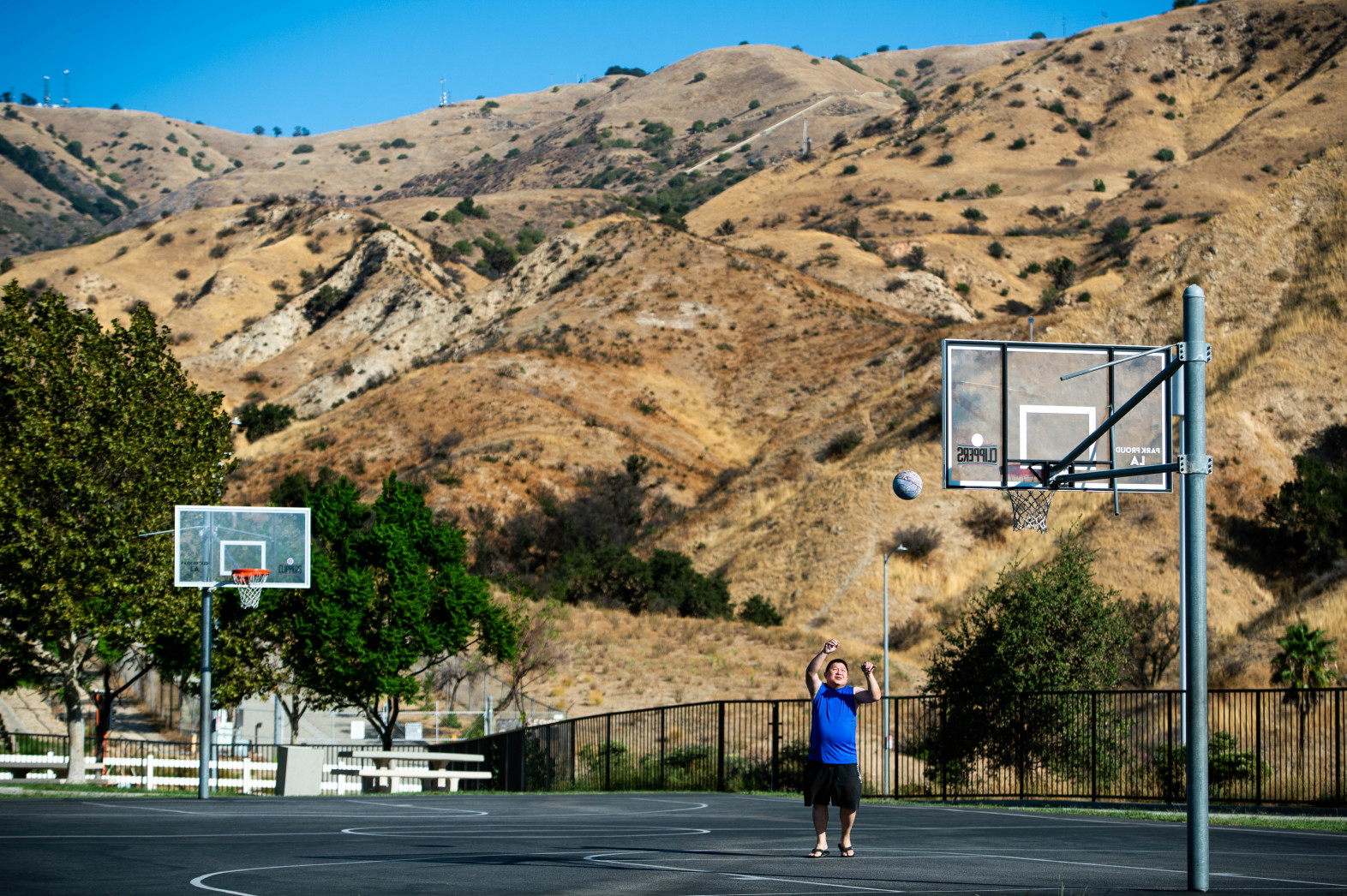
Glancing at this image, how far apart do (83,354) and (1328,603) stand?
1608 inches

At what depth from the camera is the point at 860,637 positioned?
187ft

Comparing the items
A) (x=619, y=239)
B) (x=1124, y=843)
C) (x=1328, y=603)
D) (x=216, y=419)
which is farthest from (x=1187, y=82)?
(x=1124, y=843)

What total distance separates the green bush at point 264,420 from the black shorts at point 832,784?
87.2m

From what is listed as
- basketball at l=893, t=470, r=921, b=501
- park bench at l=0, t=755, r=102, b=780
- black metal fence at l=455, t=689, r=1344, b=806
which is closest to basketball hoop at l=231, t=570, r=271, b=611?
park bench at l=0, t=755, r=102, b=780

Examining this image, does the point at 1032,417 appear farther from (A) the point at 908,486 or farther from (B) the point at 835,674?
(B) the point at 835,674

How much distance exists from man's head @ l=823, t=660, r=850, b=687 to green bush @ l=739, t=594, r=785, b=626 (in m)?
46.7

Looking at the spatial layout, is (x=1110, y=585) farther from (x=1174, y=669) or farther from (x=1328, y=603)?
(x=1328, y=603)

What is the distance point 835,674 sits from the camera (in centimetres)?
1271

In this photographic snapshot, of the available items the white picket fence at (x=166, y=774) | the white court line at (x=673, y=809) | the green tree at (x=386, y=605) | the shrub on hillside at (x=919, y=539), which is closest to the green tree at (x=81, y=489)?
the white picket fence at (x=166, y=774)

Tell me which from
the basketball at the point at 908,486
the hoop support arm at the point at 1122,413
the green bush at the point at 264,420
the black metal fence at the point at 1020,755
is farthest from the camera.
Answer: the green bush at the point at 264,420

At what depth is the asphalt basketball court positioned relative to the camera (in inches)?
421

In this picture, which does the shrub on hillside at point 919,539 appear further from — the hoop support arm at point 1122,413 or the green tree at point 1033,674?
the hoop support arm at point 1122,413

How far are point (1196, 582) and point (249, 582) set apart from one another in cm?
2528

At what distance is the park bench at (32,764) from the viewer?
107 feet
